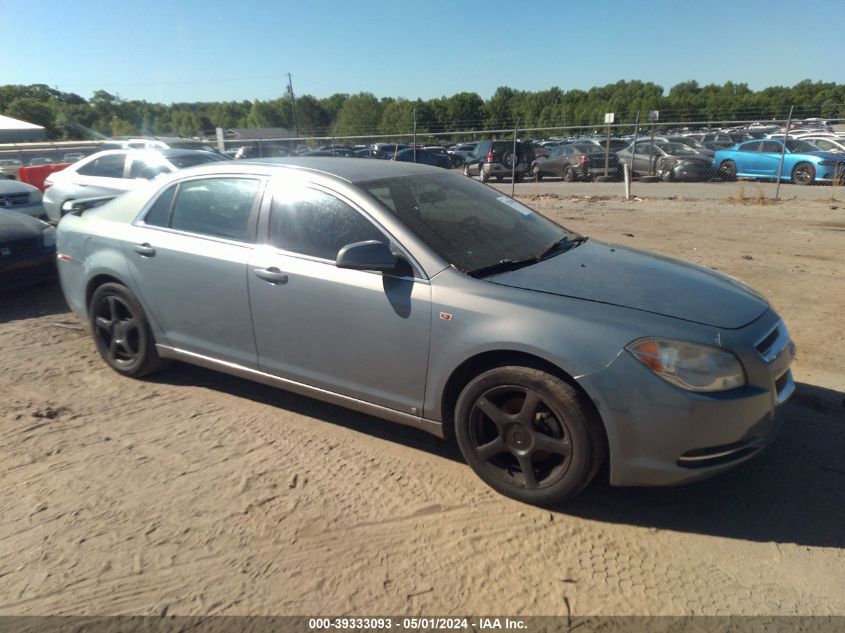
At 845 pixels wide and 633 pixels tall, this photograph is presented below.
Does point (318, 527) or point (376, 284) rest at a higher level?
point (376, 284)

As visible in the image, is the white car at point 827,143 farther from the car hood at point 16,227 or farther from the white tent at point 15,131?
the white tent at point 15,131

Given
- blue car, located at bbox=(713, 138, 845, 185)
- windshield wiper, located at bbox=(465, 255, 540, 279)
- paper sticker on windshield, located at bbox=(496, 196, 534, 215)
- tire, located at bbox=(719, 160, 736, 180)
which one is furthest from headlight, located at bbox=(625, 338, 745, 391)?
tire, located at bbox=(719, 160, 736, 180)

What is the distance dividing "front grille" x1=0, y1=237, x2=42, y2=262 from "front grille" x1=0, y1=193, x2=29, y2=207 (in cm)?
295

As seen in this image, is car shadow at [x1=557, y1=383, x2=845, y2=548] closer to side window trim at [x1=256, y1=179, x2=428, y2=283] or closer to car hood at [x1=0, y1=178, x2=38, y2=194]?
side window trim at [x1=256, y1=179, x2=428, y2=283]

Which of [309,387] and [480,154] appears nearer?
[309,387]

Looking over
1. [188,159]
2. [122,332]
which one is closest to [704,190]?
[188,159]

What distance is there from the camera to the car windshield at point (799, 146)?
19636mm

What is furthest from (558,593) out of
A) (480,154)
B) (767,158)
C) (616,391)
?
(480,154)

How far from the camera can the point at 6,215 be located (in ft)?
23.8

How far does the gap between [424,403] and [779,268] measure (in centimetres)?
628

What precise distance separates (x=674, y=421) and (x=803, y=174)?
1951 cm

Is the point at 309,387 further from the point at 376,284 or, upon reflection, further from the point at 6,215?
the point at 6,215

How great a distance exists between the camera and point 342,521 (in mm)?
3033

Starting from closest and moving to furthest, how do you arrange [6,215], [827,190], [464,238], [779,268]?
[464,238] → [6,215] → [779,268] → [827,190]
